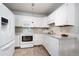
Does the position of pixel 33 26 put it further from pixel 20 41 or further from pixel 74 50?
pixel 74 50

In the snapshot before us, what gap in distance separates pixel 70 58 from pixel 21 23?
7.87ft

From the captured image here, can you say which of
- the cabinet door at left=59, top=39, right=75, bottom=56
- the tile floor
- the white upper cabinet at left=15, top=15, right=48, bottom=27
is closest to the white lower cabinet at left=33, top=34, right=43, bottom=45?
the tile floor

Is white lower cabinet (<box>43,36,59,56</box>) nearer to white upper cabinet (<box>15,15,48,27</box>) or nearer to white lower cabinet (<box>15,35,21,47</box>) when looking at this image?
white upper cabinet (<box>15,15,48,27</box>)

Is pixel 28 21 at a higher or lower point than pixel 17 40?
higher

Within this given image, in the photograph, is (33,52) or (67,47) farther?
(33,52)

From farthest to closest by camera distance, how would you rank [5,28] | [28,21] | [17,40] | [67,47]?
1. [17,40]
2. [28,21]
3. [67,47]
4. [5,28]

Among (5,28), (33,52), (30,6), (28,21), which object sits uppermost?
(30,6)

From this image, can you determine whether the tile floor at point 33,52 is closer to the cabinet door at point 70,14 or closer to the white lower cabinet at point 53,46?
the white lower cabinet at point 53,46

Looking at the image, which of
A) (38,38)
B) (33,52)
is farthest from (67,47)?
(38,38)

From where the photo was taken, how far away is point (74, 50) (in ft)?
5.19

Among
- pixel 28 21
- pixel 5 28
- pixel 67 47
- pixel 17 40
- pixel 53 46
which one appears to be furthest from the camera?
pixel 17 40

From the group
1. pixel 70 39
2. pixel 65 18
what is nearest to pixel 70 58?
pixel 70 39

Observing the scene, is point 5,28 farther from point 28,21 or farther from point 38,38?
point 38,38

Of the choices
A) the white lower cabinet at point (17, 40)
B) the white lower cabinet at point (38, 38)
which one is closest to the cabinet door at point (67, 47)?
the white lower cabinet at point (38, 38)
